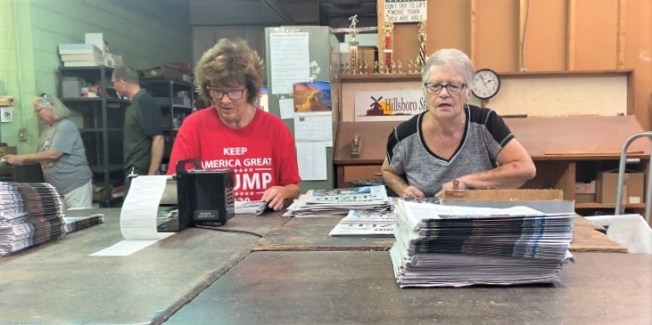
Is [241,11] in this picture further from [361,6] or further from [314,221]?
[314,221]

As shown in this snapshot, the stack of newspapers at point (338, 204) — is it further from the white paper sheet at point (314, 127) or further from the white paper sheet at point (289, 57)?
the white paper sheet at point (289, 57)

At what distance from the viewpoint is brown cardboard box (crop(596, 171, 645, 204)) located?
13.3 ft

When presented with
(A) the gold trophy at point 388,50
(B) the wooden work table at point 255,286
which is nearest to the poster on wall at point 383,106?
(A) the gold trophy at point 388,50

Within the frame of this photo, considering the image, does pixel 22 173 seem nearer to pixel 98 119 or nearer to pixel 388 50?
pixel 98 119

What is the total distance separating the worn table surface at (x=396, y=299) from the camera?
84cm

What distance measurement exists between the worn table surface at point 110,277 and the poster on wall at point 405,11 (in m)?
3.42

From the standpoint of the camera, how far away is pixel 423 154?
2225 mm

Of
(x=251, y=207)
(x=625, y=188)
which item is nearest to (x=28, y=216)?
(x=251, y=207)

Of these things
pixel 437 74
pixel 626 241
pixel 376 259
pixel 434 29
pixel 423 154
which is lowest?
pixel 626 241

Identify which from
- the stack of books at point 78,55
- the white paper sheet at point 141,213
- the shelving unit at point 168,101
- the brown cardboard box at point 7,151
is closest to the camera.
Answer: the white paper sheet at point 141,213

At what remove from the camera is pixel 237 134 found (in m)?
2.27

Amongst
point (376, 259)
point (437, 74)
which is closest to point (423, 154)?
point (437, 74)

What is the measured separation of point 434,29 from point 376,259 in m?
3.84

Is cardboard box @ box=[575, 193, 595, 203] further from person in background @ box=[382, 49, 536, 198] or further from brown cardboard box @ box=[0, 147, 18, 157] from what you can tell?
brown cardboard box @ box=[0, 147, 18, 157]
